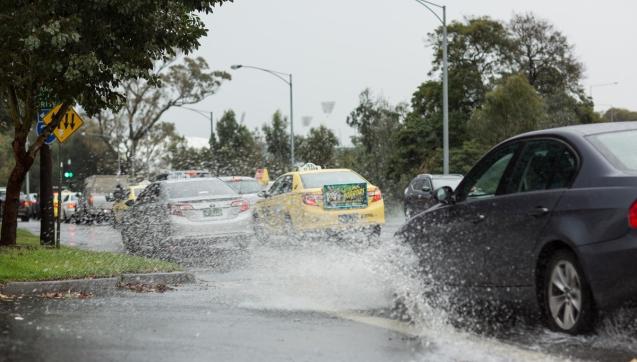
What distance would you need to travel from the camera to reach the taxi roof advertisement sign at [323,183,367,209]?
1670 cm

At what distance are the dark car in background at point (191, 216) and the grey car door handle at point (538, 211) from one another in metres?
10.3

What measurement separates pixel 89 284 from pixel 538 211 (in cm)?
608

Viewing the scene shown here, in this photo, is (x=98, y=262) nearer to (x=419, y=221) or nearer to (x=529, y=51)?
(x=419, y=221)

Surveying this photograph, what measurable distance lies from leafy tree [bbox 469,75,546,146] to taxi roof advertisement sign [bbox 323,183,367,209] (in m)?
35.5

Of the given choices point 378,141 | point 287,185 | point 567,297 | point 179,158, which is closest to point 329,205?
point 287,185

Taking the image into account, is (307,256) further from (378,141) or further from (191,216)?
(378,141)

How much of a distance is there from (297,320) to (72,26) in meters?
5.56

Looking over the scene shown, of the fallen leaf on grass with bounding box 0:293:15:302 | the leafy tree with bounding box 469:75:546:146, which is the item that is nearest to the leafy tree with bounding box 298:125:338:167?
the leafy tree with bounding box 469:75:546:146

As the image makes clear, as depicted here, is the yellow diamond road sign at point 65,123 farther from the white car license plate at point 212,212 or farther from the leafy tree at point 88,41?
the white car license plate at point 212,212

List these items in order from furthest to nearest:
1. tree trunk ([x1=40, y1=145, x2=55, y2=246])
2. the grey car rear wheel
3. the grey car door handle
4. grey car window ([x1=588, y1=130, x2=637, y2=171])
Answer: tree trunk ([x1=40, y1=145, x2=55, y2=246])
the grey car door handle
grey car window ([x1=588, y1=130, x2=637, y2=171])
the grey car rear wheel

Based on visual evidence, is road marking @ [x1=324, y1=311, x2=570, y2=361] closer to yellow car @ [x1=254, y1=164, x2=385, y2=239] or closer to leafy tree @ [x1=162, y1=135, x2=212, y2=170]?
yellow car @ [x1=254, y1=164, x2=385, y2=239]

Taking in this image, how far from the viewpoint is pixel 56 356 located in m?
5.95

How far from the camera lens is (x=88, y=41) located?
11930 millimetres

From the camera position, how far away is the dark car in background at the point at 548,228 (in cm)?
571
